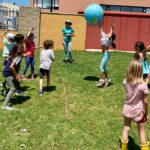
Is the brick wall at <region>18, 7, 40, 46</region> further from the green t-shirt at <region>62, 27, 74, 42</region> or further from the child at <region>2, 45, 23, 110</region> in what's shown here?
the child at <region>2, 45, 23, 110</region>

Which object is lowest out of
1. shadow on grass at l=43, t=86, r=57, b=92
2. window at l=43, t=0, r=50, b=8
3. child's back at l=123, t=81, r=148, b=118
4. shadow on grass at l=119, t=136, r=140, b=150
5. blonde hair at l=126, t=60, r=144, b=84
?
shadow on grass at l=119, t=136, r=140, b=150

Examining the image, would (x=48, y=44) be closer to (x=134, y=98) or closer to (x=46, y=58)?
(x=46, y=58)

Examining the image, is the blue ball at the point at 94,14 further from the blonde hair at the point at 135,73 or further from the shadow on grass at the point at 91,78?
the blonde hair at the point at 135,73

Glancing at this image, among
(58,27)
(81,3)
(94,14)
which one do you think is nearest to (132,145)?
(94,14)

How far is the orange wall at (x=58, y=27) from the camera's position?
20016mm

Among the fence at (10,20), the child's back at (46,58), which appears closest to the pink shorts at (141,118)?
the child's back at (46,58)

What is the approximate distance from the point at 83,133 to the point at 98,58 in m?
9.71

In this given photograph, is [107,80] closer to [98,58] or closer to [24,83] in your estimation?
[24,83]

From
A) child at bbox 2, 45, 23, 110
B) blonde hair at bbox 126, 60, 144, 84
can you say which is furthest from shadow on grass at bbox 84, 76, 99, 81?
blonde hair at bbox 126, 60, 144, 84

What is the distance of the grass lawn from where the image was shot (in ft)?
22.6

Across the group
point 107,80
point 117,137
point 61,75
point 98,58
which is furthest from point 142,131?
point 98,58

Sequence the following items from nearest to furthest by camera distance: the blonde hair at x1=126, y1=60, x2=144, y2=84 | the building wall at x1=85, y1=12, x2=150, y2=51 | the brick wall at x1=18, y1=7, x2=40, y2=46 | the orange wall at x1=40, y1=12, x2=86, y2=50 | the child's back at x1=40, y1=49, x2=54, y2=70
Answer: the blonde hair at x1=126, y1=60, x2=144, y2=84, the child's back at x1=40, y1=49, x2=54, y2=70, the brick wall at x1=18, y1=7, x2=40, y2=46, the orange wall at x1=40, y1=12, x2=86, y2=50, the building wall at x1=85, y1=12, x2=150, y2=51

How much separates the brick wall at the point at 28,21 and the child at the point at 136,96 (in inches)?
559

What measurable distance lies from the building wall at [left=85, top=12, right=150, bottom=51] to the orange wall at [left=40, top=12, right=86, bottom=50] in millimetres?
421
